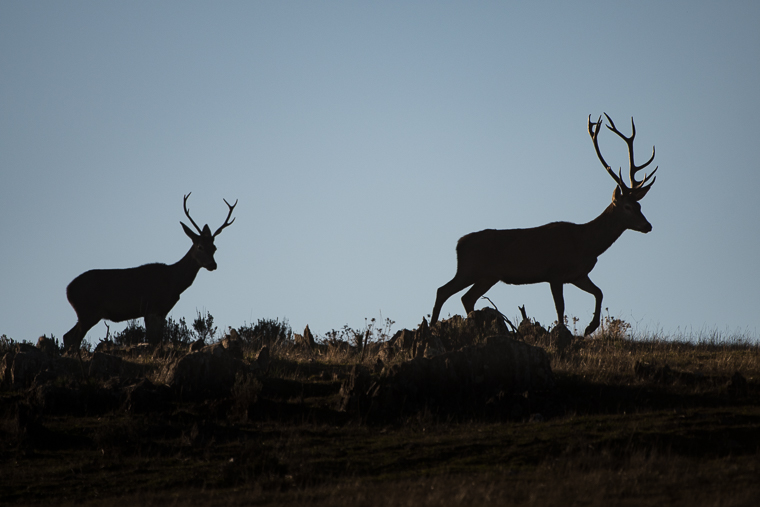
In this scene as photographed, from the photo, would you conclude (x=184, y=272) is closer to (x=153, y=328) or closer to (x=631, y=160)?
(x=153, y=328)

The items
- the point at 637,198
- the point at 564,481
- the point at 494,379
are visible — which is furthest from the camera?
the point at 637,198

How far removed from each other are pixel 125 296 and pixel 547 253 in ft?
28.5

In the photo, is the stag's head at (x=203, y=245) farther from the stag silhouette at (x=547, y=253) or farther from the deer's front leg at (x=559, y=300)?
the deer's front leg at (x=559, y=300)

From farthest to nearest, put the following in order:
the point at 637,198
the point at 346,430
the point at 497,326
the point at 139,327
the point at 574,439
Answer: the point at 139,327, the point at 637,198, the point at 497,326, the point at 346,430, the point at 574,439

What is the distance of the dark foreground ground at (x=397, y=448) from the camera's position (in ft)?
21.9

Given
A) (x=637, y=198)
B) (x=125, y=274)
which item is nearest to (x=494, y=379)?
(x=637, y=198)

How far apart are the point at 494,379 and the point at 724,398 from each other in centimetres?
284

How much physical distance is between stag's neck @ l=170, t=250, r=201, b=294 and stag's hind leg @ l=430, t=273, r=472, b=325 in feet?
17.9

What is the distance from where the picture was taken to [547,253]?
15859 millimetres

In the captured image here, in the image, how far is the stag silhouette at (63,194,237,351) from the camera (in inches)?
661

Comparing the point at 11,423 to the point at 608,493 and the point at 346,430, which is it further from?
the point at 608,493

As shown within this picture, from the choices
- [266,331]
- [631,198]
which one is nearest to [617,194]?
[631,198]

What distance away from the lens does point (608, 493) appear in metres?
6.30

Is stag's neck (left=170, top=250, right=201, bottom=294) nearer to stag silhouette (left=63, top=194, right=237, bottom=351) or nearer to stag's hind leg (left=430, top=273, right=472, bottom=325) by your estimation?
stag silhouette (left=63, top=194, right=237, bottom=351)
